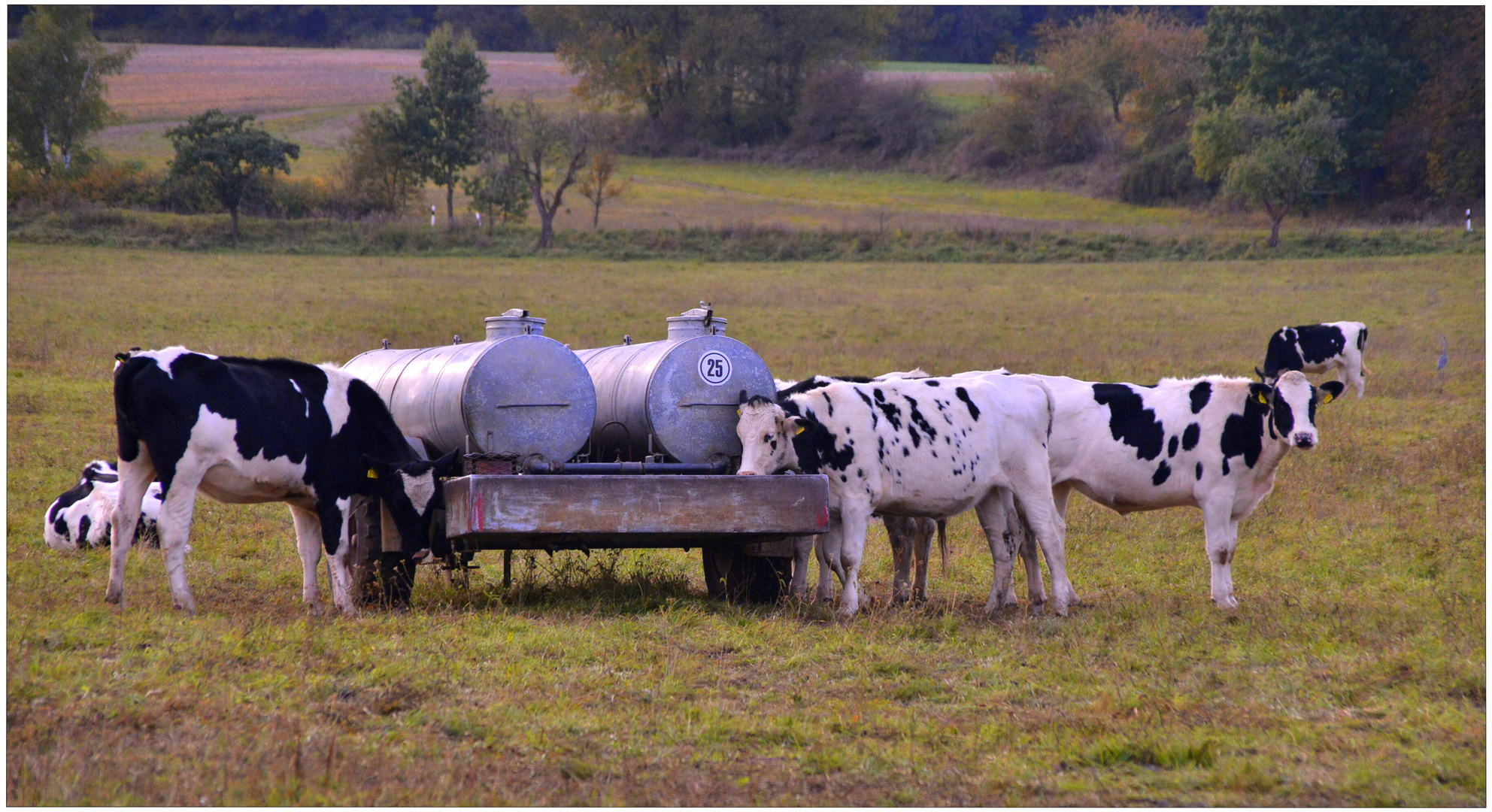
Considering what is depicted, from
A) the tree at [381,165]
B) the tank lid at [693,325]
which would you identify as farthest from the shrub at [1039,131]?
the tank lid at [693,325]

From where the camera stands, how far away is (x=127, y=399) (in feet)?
29.1

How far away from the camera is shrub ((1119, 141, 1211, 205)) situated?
219 ft

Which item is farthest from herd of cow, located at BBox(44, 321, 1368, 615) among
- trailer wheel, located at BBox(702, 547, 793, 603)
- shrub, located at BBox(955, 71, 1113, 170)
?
shrub, located at BBox(955, 71, 1113, 170)

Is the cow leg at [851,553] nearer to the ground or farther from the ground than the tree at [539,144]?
nearer to the ground

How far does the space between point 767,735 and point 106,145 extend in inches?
2610

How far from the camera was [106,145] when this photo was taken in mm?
63062

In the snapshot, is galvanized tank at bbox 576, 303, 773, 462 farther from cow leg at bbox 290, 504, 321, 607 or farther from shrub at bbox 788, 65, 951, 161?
shrub at bbox 788, 65, 951, 161

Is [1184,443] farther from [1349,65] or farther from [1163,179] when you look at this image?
[1163,179]

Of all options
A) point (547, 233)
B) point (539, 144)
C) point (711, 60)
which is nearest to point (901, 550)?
point (547, 233)

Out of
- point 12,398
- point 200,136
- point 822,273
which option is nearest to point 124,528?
point 12,398

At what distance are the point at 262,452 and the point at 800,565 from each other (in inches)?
162

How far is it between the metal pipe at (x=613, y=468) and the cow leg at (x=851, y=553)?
3.68ft

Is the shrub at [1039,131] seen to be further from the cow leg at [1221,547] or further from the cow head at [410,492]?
the cow head at [410,492]

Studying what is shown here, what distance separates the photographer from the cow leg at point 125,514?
900cm
